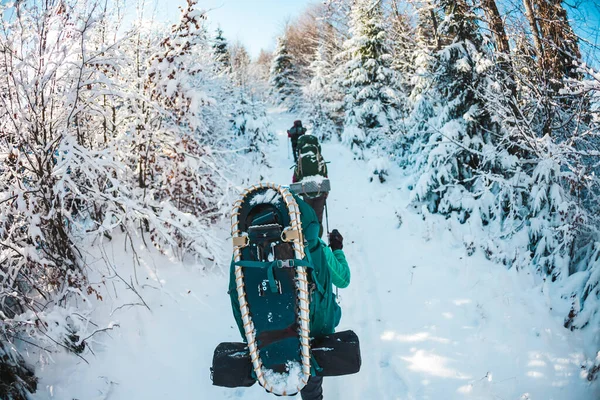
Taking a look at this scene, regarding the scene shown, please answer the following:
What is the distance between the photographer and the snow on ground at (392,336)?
134 inches

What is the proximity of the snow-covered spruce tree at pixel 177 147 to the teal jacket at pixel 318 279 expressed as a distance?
8.77 feet

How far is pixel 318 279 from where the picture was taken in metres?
2.44

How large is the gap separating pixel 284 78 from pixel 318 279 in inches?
1369

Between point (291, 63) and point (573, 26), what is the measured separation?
3220cm

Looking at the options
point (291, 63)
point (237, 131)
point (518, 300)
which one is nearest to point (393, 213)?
point (518, 300)

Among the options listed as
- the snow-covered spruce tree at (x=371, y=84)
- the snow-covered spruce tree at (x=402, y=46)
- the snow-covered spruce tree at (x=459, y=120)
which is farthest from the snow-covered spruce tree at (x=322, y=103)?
the snow-covered spruce tree at (x=459, y=120)

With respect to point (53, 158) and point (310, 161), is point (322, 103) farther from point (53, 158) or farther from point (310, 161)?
point (53, 158)

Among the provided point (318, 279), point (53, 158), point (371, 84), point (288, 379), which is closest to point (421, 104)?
point (371, 84)

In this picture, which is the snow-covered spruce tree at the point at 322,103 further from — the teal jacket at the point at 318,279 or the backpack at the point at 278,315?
the backpack at the point at 278,315

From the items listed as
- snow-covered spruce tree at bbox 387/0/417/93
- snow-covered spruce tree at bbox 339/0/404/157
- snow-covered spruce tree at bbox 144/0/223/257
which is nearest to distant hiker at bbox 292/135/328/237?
snow-covered spruce tree at bbox 144/0/223/257

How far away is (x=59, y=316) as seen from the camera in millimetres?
3420

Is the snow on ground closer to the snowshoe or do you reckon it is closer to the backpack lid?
the snowshoe

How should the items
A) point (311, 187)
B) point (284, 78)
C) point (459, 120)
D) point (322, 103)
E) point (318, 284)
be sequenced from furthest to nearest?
point (284, 78) → point (322, 103) → point (459, 120) → point (311, 187) → point (318, 284)

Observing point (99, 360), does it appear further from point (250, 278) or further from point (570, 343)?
point (570, 343)
